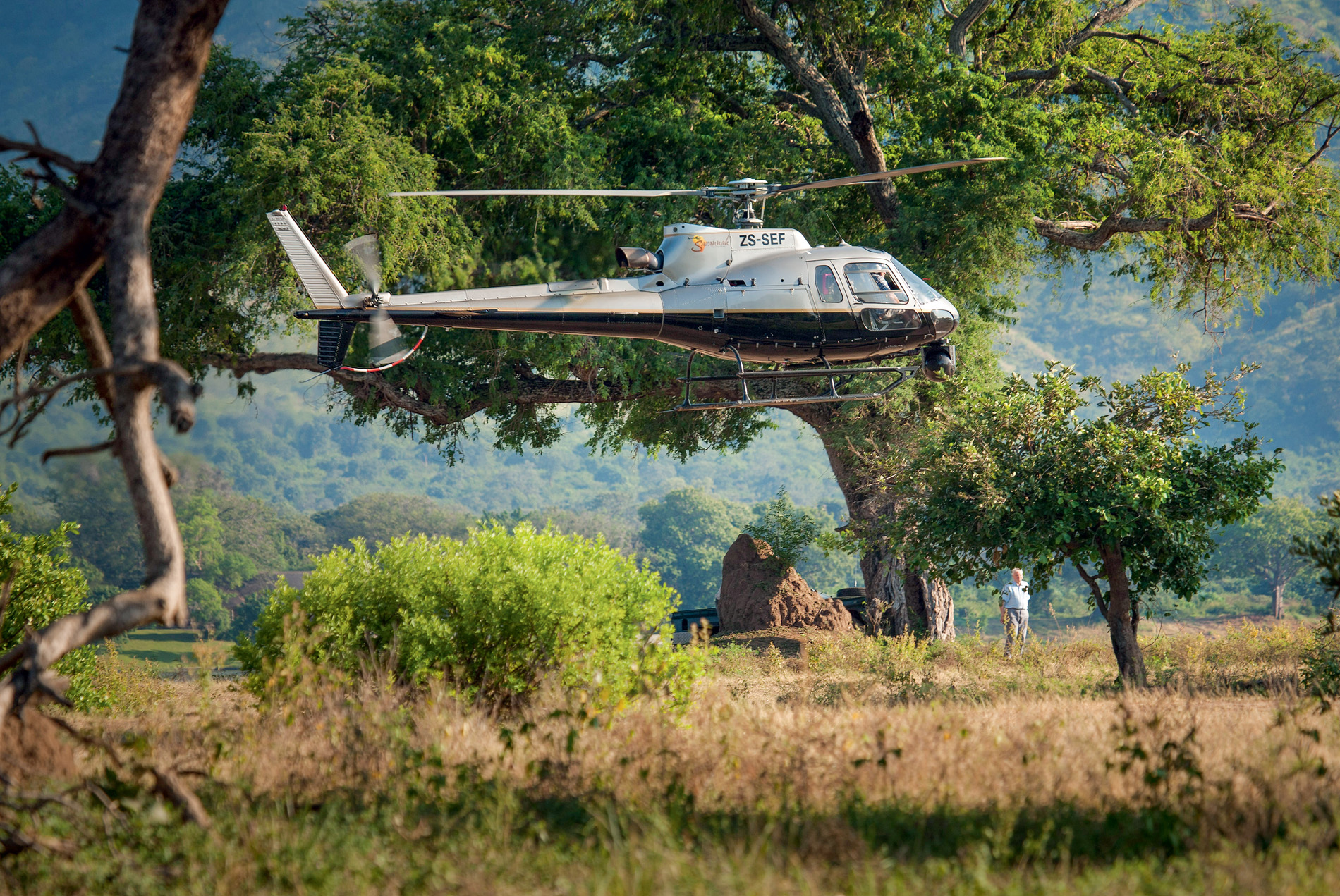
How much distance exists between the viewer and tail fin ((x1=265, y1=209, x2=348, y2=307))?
11.3 m

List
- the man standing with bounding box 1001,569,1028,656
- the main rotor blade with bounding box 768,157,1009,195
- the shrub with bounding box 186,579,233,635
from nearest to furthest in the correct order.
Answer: the main rotor blade with bounding box 768,157,1009,195, the man standing with bounding box 1001,569,1028,656, the shrub with bounding box 186,579,233,635

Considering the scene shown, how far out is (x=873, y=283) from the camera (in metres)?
12.5

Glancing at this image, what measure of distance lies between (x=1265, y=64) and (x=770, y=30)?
33.7 feet

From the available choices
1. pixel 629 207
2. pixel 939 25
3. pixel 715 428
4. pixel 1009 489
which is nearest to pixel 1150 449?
pixel 1009 489

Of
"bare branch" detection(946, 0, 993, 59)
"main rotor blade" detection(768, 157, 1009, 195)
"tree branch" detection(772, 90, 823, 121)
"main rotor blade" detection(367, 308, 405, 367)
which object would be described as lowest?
"main rotor blade" detection(367, 308, 405, 367)

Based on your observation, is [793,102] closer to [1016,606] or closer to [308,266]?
[1016,606]

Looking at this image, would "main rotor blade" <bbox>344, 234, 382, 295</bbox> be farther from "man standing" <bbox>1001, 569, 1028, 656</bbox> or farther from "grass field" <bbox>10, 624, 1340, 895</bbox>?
"man standing" <bbox>1001, 569, 1028, 656</bbox>

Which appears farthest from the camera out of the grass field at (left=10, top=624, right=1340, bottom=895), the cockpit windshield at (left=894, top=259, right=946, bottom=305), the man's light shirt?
the man's light shirt

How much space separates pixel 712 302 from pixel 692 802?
7440 millimetres

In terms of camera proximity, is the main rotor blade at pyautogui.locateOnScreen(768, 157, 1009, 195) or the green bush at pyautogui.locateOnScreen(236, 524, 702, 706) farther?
the main rotor blade at pyautogui.locateOnScreen(768, 157, 1009, 195)

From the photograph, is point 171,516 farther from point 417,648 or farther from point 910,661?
point 910,661

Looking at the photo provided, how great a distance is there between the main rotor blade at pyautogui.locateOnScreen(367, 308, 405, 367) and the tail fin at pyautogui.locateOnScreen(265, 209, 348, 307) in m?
0.59

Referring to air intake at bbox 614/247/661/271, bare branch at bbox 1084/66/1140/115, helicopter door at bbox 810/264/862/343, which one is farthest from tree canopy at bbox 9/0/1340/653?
helicopter door at bbox 810/264/862/343

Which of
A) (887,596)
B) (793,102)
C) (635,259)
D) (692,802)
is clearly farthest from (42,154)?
(793,102)
